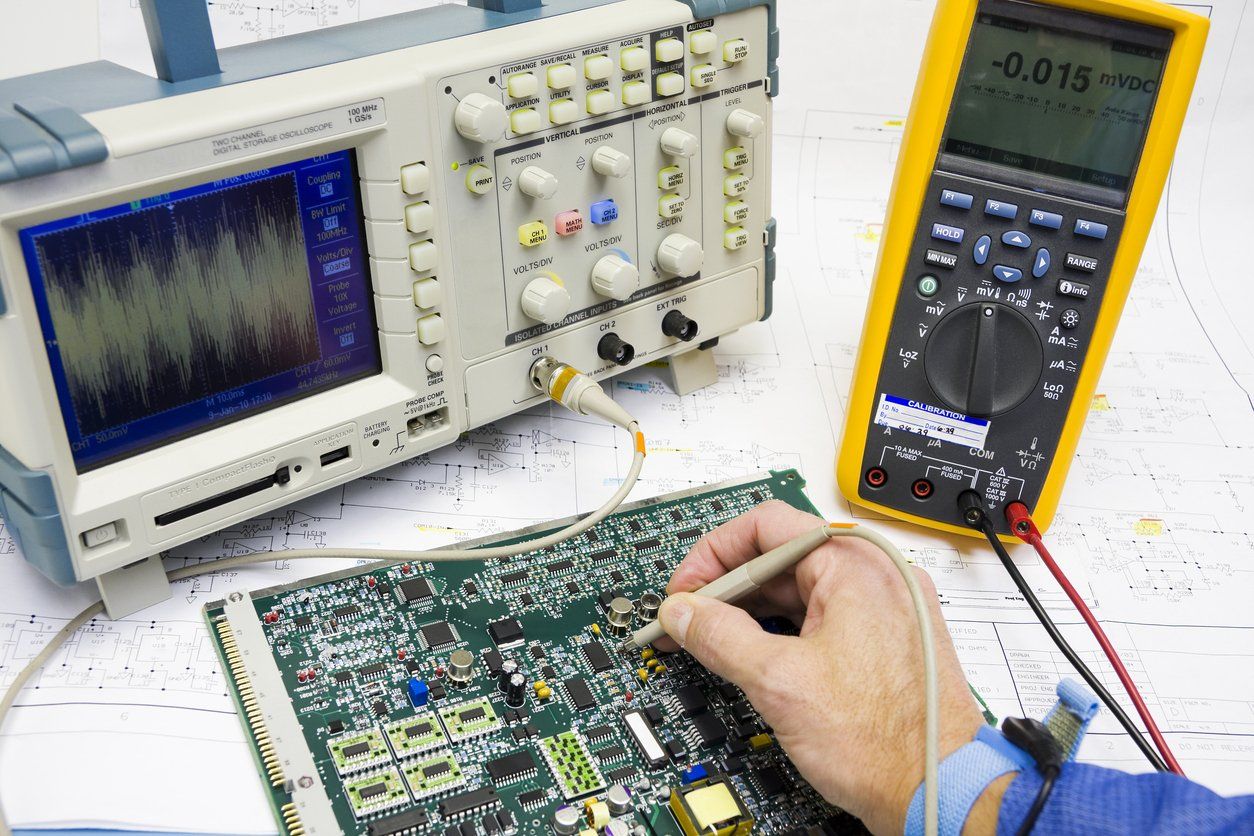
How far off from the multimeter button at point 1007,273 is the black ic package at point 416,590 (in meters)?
1.36

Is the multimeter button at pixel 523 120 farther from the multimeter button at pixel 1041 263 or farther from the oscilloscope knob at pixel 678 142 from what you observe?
the multimeter button at pixel 1041 263

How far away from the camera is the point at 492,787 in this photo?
7.02 feet

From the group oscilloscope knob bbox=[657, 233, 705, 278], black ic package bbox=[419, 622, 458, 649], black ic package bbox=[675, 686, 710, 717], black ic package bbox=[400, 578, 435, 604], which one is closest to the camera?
black ic package bbox=[675, 686, 710, 717]

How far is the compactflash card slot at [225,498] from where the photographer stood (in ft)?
8.05

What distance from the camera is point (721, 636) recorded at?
213 cm

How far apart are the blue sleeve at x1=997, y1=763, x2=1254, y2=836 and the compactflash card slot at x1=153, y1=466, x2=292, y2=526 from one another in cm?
152

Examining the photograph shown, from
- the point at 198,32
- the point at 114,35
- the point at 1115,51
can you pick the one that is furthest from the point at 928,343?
the point at 114,35

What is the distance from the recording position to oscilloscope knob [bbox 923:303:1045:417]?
2695 millimetres

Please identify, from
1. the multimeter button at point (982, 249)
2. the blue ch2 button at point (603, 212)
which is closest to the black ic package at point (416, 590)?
the blue ch2 button at point (603, 212)

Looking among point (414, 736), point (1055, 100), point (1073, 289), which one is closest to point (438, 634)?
point (414, 736)

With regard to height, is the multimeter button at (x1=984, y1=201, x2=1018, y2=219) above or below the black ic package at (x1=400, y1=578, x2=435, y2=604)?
above

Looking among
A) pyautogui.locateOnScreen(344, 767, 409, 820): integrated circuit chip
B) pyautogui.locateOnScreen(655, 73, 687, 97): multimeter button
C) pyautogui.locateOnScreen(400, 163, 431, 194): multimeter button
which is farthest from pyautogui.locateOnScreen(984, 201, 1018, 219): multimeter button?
pyautogui.locateOnScreen(344, 767, 409, 820): integrated circuit chip

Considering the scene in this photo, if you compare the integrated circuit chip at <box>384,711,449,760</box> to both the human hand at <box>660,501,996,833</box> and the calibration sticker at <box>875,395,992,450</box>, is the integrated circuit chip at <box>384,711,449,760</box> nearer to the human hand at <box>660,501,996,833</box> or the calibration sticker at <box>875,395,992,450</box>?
the human hand at <box>660,501,996,833</box>

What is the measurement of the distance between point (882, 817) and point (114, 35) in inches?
123
